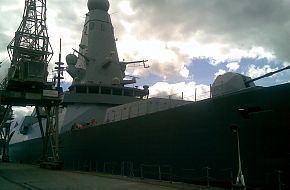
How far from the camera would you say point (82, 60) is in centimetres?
3225

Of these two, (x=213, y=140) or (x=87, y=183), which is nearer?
(x=213, y=140)

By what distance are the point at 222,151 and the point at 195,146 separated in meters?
1.67

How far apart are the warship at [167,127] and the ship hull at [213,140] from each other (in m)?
0.03

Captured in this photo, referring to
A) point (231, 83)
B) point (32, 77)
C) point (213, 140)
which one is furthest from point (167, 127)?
point (32, 77)

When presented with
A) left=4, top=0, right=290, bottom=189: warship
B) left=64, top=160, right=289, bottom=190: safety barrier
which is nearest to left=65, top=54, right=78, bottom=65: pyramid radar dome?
left=4, top=0, right=290, bottom=189: warship

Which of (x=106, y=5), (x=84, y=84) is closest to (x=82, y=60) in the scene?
(x=84, y=84)

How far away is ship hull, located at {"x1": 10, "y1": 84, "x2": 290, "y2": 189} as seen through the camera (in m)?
11.8

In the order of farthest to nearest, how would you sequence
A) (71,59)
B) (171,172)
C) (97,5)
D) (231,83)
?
(97,5) < (71,59) < (171,172) < (231,83)

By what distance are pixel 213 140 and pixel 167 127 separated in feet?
11.5

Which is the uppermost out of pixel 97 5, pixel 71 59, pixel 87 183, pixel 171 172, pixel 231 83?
pixel 97 5

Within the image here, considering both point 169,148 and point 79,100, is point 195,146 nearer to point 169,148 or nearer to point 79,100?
point 169,148

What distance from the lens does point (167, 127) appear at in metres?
17.1

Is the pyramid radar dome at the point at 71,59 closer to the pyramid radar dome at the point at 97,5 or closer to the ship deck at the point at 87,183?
the pyramid radar dome at the point at 97,5

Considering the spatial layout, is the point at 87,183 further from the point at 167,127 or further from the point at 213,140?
the point at 213,140
